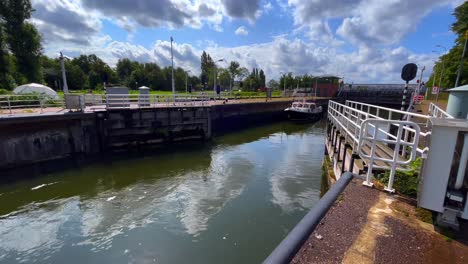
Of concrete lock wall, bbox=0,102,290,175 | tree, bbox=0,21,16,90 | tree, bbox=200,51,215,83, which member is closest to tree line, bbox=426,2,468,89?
concrete lock wall, bbox=0,102,290,175

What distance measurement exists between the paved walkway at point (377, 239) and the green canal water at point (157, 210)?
2.94 meters

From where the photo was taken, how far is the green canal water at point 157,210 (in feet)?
19.0

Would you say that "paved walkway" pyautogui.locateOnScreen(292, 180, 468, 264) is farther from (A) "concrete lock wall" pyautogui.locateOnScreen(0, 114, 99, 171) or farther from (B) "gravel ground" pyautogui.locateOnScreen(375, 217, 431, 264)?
(A) "concrete lock wall" pyautogui.locateOnScreen(0, 114, 99, 171)

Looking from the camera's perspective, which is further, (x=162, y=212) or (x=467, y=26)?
(x=467, y=26)

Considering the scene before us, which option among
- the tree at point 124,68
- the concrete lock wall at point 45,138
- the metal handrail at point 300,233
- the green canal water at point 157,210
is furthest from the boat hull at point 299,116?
the tree at point 124,68

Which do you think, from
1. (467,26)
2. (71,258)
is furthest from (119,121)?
(467,26)

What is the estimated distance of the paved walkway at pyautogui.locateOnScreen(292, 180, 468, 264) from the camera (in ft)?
8.50

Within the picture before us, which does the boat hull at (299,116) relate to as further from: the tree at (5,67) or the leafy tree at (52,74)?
the leafy tree at (52,74)

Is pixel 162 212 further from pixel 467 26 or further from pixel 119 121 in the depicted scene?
pixel 467 26

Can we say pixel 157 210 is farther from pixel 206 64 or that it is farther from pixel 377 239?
pixel 206 64

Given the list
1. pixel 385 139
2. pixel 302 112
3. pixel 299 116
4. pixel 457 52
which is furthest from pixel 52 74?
pixel 457 52

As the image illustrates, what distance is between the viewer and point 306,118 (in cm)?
3038

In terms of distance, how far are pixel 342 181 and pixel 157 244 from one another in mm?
4766

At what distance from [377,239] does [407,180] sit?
191cm
